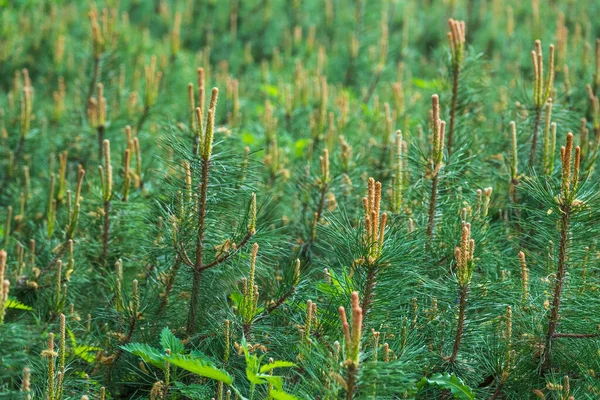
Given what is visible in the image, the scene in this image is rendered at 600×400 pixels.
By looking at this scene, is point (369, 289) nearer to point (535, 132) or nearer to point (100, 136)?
point (535, 132)

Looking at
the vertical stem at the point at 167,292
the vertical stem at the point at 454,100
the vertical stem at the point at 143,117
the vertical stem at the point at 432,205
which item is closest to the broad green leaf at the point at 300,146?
the vertical stem at the point at 143,117

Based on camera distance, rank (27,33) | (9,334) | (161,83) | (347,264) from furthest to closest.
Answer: (27,33), (161,83), (347,264), (9,334)

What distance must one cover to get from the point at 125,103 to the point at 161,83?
804mm

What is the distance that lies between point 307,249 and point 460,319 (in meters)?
0.98

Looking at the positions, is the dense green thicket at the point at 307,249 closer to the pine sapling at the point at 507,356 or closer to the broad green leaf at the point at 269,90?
the pine sapling at the point at 507,356

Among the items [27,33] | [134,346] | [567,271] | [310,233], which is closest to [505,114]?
[310,233]

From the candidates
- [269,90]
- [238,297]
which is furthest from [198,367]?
[269,90]

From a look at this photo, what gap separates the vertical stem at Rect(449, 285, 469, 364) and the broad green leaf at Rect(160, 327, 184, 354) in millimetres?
808

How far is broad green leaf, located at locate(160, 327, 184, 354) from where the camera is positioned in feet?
7.88

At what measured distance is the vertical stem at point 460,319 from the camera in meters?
2.31

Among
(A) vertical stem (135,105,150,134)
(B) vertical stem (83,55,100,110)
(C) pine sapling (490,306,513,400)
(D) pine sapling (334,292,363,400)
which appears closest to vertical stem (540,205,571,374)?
(C) pine sapling (490,306,513,400)

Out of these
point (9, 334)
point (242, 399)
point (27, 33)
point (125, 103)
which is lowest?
point (242, 399)

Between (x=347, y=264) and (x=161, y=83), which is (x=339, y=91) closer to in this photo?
(x=161, y=83)

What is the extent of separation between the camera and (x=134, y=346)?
2.39 metres
